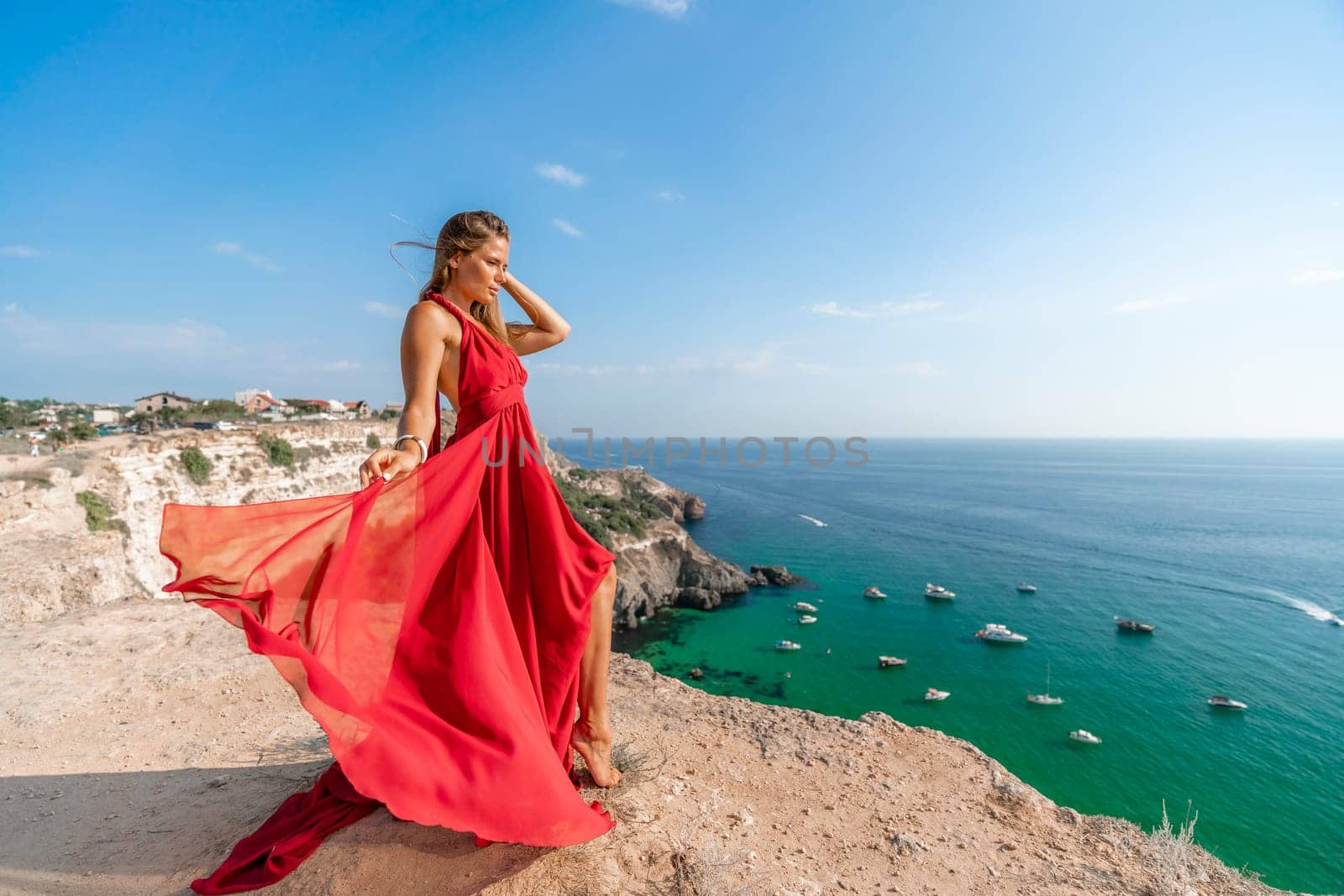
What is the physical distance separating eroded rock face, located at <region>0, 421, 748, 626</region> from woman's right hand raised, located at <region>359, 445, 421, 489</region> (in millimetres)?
7596

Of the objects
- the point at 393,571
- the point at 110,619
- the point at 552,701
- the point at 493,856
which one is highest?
the point at 393,571

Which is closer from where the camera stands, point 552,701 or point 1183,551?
point 552,701

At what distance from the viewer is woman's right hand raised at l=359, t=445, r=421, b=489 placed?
2.28 metres

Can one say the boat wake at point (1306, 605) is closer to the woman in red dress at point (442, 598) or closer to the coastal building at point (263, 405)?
the woman in red dress at point (442, 598)

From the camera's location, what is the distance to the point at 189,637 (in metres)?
7.50

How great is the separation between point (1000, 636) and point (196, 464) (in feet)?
121

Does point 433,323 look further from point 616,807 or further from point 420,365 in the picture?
point 616,807

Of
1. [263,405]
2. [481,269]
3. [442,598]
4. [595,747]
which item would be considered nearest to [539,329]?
[481,269]

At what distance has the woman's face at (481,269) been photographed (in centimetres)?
271

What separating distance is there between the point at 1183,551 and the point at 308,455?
63804 mm

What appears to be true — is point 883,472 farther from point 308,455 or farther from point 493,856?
point 493,856

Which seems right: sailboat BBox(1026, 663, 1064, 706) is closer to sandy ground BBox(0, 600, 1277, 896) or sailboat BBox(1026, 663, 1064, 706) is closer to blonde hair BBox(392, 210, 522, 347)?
sandy ground BBox(0, 600, 1277, 896)

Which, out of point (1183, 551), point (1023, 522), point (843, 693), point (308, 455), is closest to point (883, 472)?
point (1023, 522)

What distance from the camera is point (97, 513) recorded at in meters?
15.6
